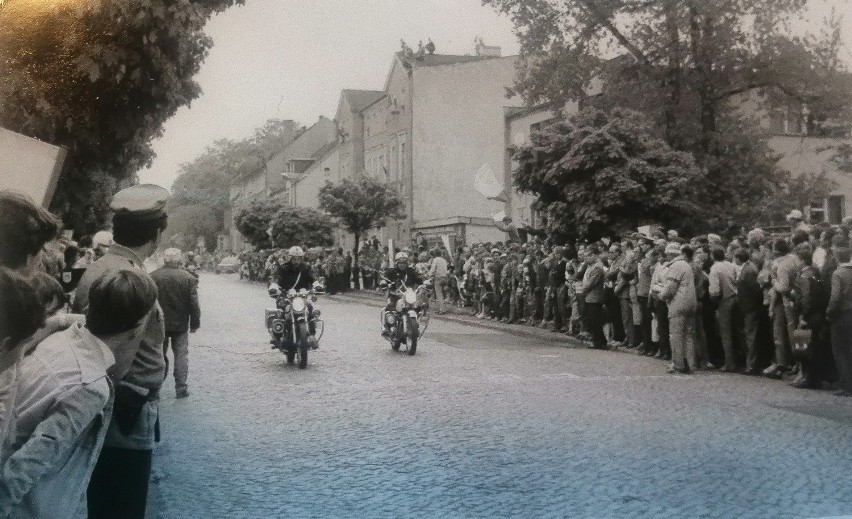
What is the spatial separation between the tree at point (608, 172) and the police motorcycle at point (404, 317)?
13.7 ft

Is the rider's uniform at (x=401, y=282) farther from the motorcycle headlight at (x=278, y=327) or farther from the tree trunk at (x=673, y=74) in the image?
the tree trunk at (x=673, y=74)

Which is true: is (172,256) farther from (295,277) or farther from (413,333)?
(413,333)

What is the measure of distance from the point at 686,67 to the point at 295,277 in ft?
30.3

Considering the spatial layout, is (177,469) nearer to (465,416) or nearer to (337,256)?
(465,416)

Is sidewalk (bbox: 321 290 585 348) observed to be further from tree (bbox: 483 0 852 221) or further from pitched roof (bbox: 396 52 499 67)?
pitched roof (bbox: 396 52 499 67)

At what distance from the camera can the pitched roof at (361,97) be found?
6.53m

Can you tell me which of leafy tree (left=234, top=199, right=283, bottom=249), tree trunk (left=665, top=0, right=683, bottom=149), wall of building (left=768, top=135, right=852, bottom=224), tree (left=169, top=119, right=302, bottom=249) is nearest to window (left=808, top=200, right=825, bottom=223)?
wall of building (left=768, top=135, right=852, bottom=224)

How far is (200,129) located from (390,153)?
170 inches

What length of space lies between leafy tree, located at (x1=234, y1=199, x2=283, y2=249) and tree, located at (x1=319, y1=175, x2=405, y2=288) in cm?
125

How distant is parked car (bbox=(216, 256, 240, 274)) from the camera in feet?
20.6

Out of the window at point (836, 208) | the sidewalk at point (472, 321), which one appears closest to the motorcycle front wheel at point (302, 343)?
the sidewalk at point (472, 321)

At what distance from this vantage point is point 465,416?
762cm

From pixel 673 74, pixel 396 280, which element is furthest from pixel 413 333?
pixel 673 74

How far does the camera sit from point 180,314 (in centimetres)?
729
